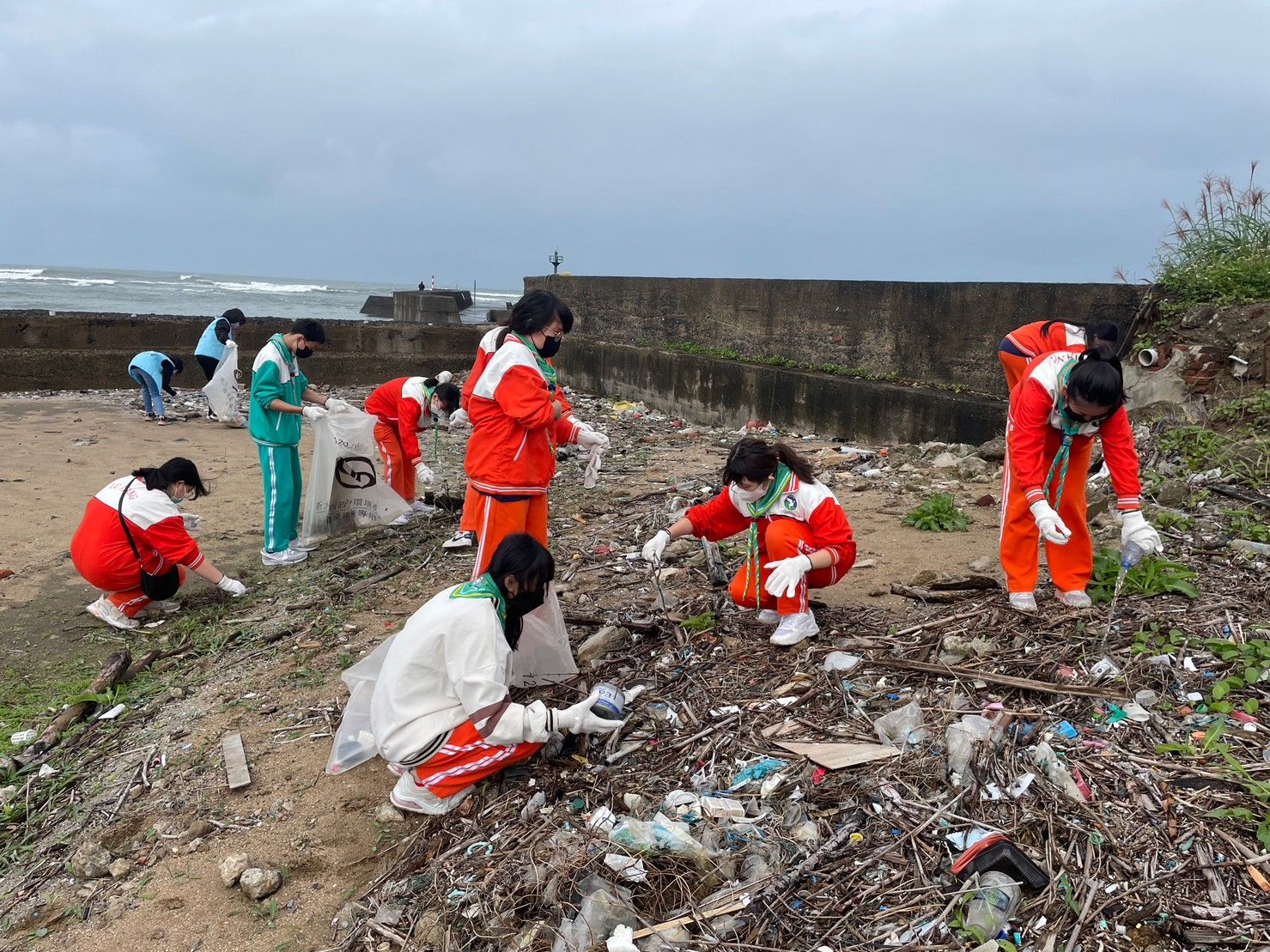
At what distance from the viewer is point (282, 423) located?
545cm

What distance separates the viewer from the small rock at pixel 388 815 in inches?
108

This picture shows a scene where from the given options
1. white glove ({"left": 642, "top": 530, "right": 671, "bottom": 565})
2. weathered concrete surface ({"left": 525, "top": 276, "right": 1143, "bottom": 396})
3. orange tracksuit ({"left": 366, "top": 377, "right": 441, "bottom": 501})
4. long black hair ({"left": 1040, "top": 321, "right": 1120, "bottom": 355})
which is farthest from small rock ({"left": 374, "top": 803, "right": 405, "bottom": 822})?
weathered concrete surface ({"left": 525, "top": 276, "right": 1143, "bottom": 396})

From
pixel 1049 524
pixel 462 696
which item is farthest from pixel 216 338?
pixel 1049 524

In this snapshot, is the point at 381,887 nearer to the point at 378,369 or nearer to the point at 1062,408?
the point at 1062,408

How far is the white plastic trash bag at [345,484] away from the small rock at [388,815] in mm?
3345

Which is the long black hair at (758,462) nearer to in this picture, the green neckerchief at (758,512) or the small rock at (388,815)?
the green neckerchief at (758,512)

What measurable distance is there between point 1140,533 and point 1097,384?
60 centimetres

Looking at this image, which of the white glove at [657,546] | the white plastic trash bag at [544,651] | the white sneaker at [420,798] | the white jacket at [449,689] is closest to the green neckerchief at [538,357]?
the white glove at [657,546]

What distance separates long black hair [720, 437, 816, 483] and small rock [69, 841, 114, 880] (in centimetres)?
248

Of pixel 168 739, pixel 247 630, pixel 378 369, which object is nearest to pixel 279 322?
pixel 378 369

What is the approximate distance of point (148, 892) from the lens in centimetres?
256

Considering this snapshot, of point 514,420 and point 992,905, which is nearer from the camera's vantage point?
point 992,905

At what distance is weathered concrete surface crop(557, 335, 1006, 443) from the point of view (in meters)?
7.21

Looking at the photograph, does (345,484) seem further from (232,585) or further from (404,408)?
(232,585)
